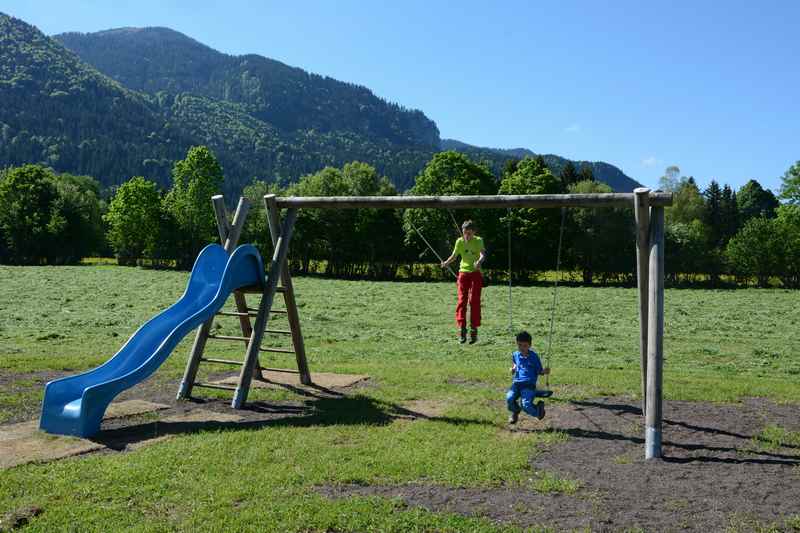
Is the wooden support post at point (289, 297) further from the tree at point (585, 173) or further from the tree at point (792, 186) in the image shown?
the tree at point (585, 173)

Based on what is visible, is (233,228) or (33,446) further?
(233,228)

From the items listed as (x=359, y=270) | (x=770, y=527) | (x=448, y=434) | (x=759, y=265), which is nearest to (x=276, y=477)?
(x=448, y=434)

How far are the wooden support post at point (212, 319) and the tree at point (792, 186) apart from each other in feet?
180

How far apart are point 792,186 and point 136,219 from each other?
5668cm

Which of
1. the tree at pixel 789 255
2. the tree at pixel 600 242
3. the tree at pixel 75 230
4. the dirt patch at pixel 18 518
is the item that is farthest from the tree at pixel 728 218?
the dirt patch at pixel 18 518

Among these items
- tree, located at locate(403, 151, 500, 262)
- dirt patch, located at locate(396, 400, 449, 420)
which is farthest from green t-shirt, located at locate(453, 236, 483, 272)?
tree, located at locate(403, 151, 500, 262)

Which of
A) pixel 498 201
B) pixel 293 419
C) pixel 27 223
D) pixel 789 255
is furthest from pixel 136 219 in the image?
pixel 498 201

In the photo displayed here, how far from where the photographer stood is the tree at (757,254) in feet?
159

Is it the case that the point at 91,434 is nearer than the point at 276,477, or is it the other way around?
the point at 276,477

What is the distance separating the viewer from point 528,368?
26.5 ft

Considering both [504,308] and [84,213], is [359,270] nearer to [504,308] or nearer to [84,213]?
[504,308]

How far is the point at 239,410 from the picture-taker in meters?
8.98

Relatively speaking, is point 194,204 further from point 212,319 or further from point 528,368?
point 528,368

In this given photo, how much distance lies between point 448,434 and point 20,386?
666 cm
